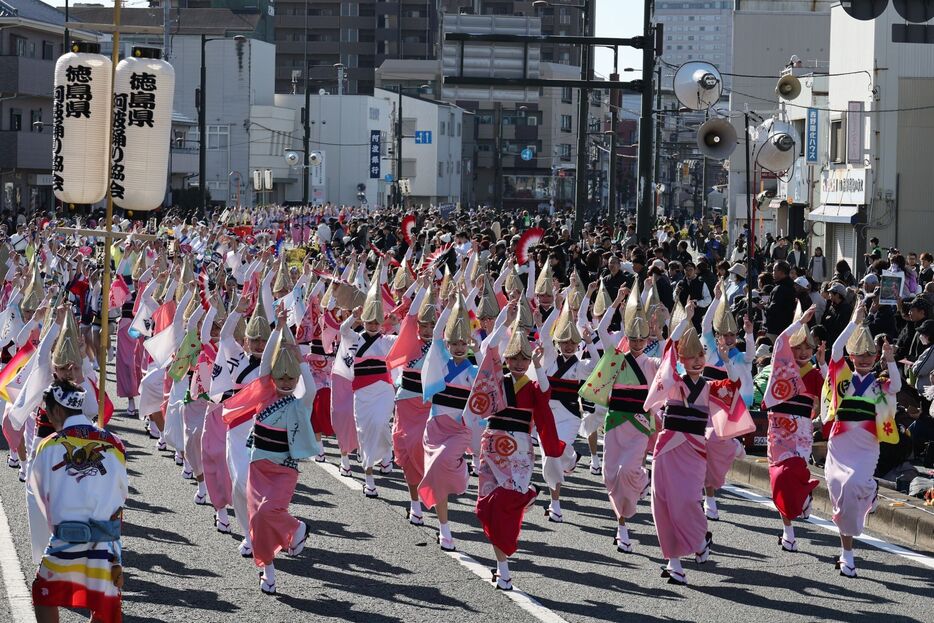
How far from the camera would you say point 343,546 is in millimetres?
9578

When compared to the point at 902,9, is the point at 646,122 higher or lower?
lower

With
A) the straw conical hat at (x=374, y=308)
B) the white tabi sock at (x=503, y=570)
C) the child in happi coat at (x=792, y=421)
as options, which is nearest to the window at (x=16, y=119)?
the straw conical hat at (x=374, y=308)

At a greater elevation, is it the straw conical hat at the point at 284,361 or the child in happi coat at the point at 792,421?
the straw conical hat at the point at 284,361

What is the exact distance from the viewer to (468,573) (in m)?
8.83

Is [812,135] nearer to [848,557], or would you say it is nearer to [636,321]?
[636,321]

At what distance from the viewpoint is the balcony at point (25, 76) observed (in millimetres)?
49875

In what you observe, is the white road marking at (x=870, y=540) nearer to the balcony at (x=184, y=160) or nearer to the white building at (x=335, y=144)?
the balcony at (x=184, y=160)

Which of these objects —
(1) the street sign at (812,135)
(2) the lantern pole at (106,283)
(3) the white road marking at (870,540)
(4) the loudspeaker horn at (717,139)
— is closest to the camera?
(2) the lantern pole at (106,283)

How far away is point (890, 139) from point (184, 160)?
129ft

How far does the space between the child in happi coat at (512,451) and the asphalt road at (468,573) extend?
35 cm

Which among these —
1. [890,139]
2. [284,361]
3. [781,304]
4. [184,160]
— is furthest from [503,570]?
[184,160]

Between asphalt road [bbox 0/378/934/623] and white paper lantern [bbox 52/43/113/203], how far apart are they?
2295 millimetres

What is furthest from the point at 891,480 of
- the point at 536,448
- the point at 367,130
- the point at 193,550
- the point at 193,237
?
the point at 367,130

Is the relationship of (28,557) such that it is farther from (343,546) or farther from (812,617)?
(812,617)
